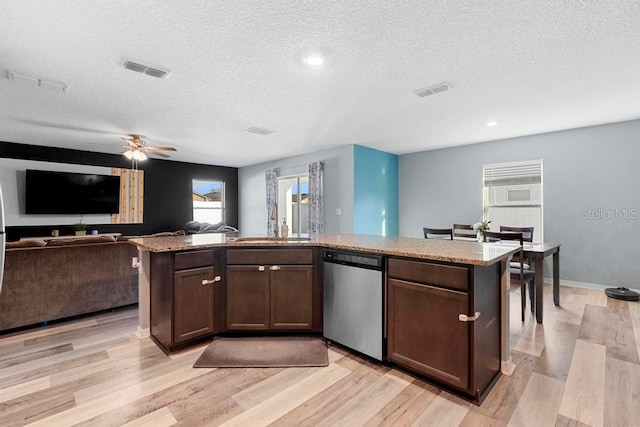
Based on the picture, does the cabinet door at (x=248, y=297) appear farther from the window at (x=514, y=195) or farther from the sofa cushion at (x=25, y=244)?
the window at (x=514, y=195)

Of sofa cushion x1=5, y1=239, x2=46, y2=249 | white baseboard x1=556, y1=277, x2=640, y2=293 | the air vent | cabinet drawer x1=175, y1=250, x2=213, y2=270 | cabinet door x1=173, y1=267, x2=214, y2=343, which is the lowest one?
white baseboard x1=556, y1=277, x2=640, y2=293

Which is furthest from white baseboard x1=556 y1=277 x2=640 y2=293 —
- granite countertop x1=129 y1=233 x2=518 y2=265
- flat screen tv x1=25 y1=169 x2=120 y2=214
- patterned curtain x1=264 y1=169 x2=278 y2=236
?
flat screen tv x1=25 y1=169 x2=120 y2=214

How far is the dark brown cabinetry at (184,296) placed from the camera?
8.36ft

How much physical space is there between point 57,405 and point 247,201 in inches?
268

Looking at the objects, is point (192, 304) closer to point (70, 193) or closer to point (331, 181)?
point (331, 181)

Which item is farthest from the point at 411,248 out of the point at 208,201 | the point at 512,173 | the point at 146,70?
the point at 208,201

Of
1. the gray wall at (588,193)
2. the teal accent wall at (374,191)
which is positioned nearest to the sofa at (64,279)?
the teal accent wall at (374,191)

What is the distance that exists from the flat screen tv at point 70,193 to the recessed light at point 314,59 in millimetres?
5968

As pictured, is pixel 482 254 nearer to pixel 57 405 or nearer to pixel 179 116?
pixel 57 405

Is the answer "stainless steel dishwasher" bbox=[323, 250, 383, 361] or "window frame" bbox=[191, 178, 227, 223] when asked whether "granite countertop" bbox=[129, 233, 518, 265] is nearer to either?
"stainless steel dishwasher" bbox=[323, 250, 383, 361]

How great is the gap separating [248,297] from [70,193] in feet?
18.4

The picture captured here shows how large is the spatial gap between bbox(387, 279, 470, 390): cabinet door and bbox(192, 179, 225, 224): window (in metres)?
7.10

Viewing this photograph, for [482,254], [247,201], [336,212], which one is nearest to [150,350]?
[482,254]

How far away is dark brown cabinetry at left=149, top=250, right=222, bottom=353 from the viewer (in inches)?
100
